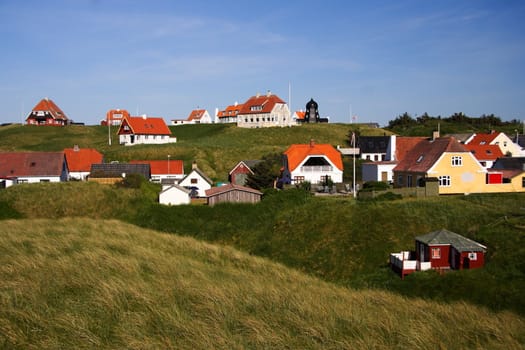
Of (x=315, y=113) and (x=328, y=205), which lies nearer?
(x=328, y=205)

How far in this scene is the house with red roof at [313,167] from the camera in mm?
48062

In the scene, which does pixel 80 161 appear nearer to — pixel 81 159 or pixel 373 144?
pixel 81 159

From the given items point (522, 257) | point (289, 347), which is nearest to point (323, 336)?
point (289, 347)

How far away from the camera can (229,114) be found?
116 metres

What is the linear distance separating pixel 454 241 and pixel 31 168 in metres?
40.3

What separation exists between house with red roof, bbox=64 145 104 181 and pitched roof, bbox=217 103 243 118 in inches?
A: 2351

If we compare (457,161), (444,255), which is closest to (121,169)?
(457,161)

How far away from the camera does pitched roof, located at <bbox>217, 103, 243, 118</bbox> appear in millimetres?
114387

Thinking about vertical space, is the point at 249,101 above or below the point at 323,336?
above

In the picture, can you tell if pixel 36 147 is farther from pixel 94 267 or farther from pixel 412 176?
pixel 94 267

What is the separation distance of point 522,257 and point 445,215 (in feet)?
24.5

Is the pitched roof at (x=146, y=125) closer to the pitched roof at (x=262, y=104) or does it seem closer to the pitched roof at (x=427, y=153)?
the pitched roof at (x=262, y=104)

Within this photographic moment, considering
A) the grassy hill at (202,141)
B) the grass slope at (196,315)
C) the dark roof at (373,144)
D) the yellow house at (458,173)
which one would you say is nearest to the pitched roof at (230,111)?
the grassy hill at (202,141)

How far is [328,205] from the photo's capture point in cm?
3431
